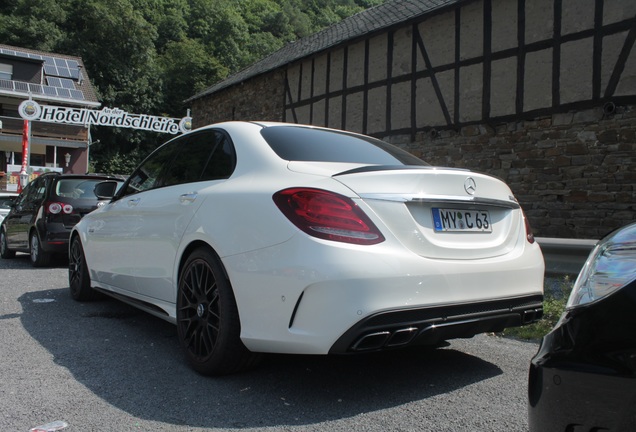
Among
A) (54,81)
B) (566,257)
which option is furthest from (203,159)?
(54,81)

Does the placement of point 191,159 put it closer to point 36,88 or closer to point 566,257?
point 566,257

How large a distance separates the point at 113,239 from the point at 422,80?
10.7 metres

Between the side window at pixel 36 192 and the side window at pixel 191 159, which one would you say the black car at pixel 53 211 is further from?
the side window at pixel 191 159

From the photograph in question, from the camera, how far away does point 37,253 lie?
8047 millimetres

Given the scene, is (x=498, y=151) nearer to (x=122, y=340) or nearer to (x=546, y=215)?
(x=546, y=215)

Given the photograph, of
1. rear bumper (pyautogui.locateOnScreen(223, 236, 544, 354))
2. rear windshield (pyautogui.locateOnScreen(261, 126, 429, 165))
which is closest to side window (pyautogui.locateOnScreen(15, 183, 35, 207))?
rear windshield (pyautogui.locateOnScreen(261, 126, 429, 165))

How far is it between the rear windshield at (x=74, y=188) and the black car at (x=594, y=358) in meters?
7.90

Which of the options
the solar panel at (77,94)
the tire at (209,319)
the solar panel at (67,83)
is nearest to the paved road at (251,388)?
the tire at (209,319)

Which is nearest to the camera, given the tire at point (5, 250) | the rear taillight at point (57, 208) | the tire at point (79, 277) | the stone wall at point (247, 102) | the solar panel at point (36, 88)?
the tire at point (79, 277)

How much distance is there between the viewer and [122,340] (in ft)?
12.5

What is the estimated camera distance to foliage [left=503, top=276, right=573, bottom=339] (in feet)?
13.7

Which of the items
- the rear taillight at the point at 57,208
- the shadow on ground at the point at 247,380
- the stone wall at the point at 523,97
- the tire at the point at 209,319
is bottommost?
the shadow on ground at the point at 247,380

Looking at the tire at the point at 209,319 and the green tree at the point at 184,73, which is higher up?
the green tree at the point at 184,73

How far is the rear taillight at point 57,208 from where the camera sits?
25.9 ft
